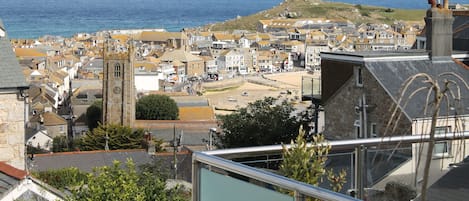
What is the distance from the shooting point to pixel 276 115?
18.4m

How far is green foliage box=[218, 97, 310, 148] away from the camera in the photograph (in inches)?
696

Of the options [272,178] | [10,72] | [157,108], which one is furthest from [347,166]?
[157,108]

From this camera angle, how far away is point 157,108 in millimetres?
52625

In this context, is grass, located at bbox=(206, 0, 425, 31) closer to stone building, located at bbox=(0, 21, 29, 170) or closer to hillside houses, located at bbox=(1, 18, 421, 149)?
hillside houses, located at bbox=(1, 18, 421, 149)

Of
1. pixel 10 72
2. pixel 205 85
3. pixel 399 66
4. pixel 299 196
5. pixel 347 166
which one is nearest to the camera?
pixel 299 196

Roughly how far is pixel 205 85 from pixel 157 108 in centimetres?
2931

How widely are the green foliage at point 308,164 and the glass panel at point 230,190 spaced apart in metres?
0.47

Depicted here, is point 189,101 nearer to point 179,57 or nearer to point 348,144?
point 179,57

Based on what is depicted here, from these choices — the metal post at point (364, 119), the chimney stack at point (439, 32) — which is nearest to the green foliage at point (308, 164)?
the chimney stack at point (439, 32)

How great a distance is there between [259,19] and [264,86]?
89260 millimetres

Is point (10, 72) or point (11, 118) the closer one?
point (11, 118)

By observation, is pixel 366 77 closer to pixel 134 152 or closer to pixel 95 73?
pixel 134 152

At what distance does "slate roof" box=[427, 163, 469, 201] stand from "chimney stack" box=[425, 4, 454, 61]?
344 inches

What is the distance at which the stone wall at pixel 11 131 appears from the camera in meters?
12.1
